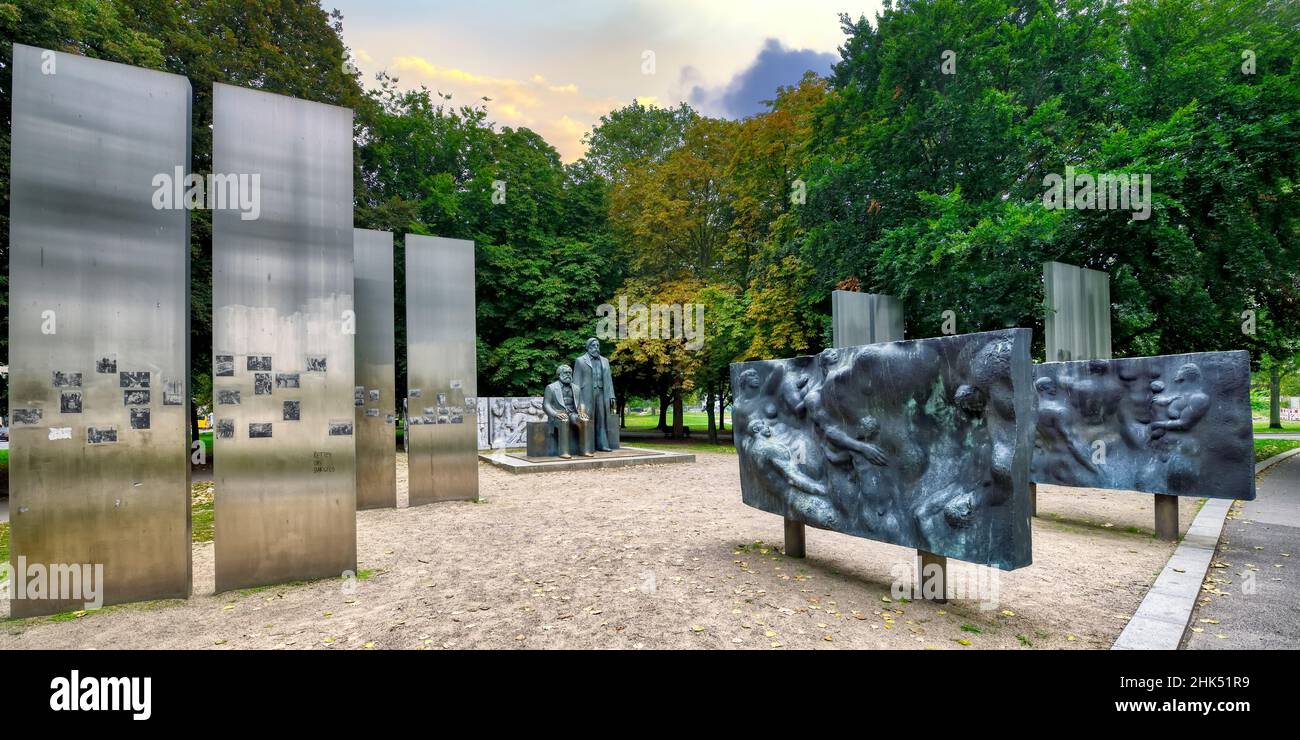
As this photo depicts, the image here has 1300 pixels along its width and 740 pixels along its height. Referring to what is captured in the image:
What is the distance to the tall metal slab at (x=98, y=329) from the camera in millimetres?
4551

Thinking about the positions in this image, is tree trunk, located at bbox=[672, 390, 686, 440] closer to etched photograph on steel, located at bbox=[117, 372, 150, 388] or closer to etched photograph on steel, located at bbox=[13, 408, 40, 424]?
etched photograph on steel, located at bbox=[117, 372, 150, 388]

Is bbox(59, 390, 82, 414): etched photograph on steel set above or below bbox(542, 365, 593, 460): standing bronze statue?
above

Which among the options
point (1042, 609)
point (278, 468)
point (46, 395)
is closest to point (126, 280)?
point (46, 395)

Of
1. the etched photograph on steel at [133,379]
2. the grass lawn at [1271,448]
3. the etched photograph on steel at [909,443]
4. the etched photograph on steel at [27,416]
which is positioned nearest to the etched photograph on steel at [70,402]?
the etched photograph on steel at [27,416]

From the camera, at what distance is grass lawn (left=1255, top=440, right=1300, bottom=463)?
627 inches

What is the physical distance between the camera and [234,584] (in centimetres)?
526

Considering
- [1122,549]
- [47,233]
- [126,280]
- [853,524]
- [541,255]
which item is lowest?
[1122,549]

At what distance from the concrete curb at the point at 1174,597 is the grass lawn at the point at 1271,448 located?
12110mm

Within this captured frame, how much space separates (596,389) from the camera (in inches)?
642

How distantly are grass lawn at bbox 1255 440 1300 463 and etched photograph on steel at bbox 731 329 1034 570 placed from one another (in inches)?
674

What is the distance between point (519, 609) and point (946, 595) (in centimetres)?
368

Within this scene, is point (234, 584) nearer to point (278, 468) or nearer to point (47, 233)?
point (278, 468)

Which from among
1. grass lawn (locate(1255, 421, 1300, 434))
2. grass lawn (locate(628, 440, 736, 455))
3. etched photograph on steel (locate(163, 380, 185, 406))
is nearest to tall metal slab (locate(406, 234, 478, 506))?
etched photograph on steel (locate(163, 380, 185, 406))

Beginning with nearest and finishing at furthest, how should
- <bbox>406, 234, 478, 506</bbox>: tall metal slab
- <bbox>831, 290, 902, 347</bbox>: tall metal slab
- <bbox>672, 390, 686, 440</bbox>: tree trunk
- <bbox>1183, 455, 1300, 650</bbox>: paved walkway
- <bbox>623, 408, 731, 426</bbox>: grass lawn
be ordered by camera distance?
<bbox>1183, 455, 1300, 650</bbox>: paved walkway, <bbox>406, 234, 478, 506</bbox>: tall metal slab, <bbox>831, 290, 902, 347</bbox>: tall metal slab, <bbox>672, 390, 686, 440</bbox>: tree trunk, <bbox>623, 408, 731, 426</bbox>: grass lawn
